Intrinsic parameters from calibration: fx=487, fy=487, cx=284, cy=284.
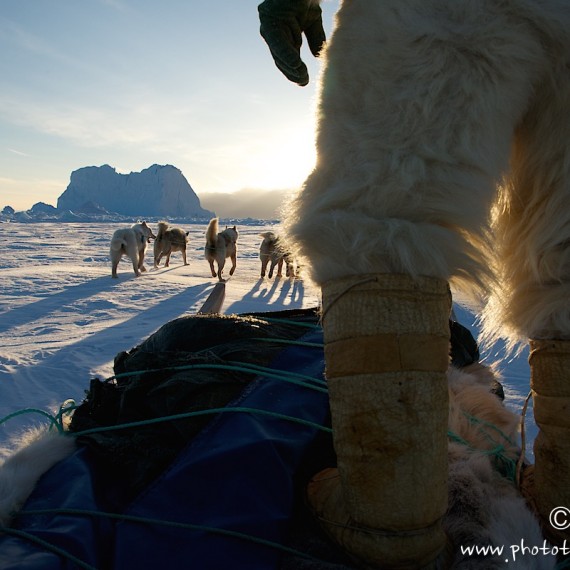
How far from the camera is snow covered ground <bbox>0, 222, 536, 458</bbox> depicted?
3.06 meters

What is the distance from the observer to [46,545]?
100 cm

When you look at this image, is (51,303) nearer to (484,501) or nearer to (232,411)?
(232,411)

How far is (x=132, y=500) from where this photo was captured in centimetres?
117

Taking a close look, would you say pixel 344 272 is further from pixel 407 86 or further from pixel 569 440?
pixel 569 440

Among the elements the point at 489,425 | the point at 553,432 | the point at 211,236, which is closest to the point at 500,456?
the point at 489,425

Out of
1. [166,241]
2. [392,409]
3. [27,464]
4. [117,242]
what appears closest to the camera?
[392,409]

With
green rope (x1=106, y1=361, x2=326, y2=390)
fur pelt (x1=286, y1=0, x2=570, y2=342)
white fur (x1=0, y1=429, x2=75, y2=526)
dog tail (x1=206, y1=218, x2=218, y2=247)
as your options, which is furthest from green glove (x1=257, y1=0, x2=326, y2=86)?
dog tail (x1=206, y1=218, x2=218, y2=247)

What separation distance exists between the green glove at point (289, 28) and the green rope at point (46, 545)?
1.27 meters

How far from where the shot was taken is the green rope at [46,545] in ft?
3.20

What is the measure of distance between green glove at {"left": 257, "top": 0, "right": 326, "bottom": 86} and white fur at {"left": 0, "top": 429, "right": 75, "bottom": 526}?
123 centimetres

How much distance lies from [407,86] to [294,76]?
495 millimetres

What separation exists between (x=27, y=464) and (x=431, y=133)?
1.28m

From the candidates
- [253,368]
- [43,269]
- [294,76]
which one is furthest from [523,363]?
[43,269]

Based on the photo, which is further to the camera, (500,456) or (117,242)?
(117,242)
